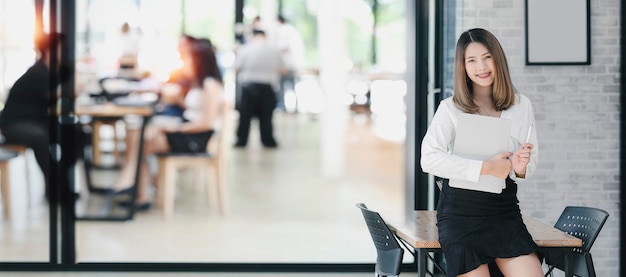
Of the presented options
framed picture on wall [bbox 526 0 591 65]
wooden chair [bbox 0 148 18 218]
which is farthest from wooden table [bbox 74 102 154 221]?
framed picture on wall [bbox 526 0 591 65]

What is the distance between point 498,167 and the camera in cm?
272

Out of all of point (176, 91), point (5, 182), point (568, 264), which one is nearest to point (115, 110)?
point (5, 182)

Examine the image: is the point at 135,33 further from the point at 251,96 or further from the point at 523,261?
the point at 523,261

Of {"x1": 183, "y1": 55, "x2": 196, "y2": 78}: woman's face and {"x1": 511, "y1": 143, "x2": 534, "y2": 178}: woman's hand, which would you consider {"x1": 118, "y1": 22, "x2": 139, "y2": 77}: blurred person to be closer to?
{"x1": 183, "y1": 55, "x2": 196, "y2": 78}: woman's face

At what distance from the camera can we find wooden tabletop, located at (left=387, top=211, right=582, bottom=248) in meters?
2.77

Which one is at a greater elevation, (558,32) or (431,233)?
(558,32)

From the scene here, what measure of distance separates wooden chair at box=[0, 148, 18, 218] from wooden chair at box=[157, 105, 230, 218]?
105 cm

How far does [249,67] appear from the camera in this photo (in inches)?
383

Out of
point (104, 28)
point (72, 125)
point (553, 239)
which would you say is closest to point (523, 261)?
point (553, 239)

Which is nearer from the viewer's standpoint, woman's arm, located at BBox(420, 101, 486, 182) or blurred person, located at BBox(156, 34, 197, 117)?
woman's arm, located at BBox(420, 101, 486, 182)

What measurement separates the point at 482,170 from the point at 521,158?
0.12m

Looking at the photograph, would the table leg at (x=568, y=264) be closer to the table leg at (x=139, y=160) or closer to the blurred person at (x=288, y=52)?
the table leg at (x=139, y=160)

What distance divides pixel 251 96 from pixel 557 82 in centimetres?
593

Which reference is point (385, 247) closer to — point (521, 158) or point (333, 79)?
point (521, 158)
